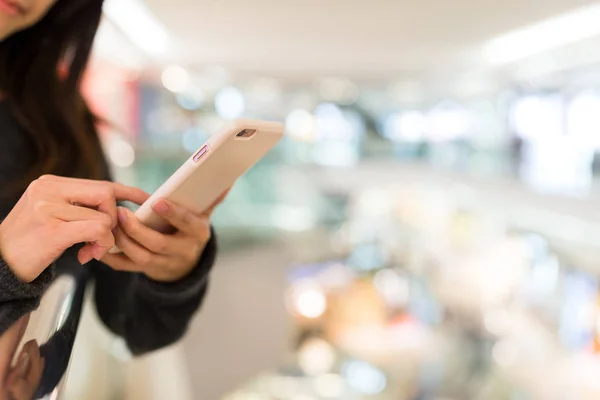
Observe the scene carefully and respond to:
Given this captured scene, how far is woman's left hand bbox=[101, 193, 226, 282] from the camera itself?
A: 494mm

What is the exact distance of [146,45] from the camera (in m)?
3.82

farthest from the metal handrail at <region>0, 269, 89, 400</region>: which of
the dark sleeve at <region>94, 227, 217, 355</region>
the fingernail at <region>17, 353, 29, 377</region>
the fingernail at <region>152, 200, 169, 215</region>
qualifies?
the dark sleeve at <region>94, 227, 217, 355</region>

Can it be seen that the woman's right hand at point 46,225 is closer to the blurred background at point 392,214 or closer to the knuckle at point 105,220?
the knuckle at point 105,220

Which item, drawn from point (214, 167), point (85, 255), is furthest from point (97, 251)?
point (214, 167)

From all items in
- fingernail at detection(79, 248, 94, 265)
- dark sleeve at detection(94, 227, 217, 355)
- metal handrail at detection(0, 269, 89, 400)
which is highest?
fingernail at detection(79, 248, 94, 265)

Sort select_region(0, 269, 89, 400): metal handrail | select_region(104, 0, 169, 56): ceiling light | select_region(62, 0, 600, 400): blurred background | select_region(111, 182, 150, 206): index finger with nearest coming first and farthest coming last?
select_region(0, 269, 89, 400): metal handrail < select_region(111, 182, 150, 206): index finger < select_region(62, 0, 600, 400): blurred background < select_region(104, 0, 169, 56): ceiling light

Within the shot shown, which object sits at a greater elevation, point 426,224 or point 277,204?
point 426,224

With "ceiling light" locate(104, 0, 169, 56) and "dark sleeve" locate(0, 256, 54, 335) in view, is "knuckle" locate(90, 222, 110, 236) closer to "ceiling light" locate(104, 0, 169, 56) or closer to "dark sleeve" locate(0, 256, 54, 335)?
"dark sleeve" locate(0, 256, 54, 335)

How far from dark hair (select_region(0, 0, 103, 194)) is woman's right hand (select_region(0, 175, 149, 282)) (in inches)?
11.3

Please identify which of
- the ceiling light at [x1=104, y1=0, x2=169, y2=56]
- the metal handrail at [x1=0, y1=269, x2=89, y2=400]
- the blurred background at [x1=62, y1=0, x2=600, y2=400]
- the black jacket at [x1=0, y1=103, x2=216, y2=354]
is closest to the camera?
the metal handrail at [x1=0, y1=269, x2=89, y2=400]

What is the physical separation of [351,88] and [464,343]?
4798mm

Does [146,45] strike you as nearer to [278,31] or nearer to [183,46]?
[183,46]

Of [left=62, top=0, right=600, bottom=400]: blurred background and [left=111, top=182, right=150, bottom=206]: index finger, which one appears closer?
[left=111, top=182, right=150, bottom=206]: index finger

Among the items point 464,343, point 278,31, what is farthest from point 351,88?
point 464,343
